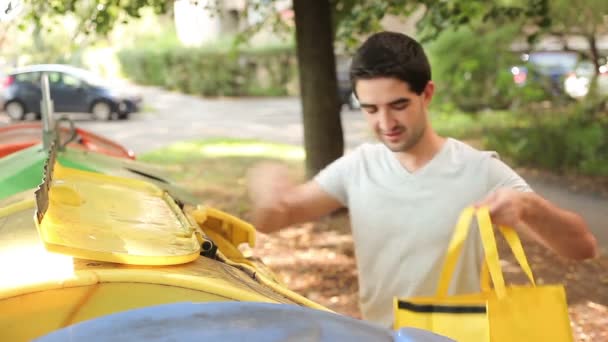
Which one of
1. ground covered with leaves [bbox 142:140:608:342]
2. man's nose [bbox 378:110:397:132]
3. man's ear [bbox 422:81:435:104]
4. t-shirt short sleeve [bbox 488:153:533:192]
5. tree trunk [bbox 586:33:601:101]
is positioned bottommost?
ground covered with leaves [bbox 142:140:608:342]

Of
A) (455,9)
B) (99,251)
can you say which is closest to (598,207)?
(455,9)

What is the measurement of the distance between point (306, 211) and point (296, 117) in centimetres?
1968

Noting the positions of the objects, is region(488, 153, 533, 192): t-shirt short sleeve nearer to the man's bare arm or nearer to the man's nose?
the man's nose

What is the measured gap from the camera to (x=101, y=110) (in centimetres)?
2286

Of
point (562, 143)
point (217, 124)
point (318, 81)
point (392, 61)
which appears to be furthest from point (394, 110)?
point (217, 124)

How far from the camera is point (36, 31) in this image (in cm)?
810

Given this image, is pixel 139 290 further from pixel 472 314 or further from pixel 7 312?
pixel 472 314

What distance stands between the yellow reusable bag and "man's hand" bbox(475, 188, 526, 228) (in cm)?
5

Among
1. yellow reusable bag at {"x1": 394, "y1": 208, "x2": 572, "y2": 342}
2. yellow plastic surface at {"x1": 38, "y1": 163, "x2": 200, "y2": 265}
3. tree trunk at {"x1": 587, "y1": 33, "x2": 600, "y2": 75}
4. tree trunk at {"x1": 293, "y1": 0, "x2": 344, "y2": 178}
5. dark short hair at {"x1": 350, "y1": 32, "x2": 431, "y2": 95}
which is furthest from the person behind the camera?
tree trunk at {"x1": 587, "y1": 33, "x2": 600, "y2": 75}

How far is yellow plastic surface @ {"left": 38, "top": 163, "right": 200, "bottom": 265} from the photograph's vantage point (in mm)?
1625

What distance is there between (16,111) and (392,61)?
71.5ft

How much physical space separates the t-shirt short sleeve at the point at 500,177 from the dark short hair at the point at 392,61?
12.3 inches

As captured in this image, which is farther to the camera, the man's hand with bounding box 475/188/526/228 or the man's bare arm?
the man's bare arm

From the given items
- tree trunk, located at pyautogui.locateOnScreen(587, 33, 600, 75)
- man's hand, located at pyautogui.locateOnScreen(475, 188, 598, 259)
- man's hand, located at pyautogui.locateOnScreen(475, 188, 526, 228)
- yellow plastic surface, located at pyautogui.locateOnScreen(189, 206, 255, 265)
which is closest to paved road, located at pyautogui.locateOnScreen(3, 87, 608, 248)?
tree trunk, located at pyautogui.locateOnScreen(587, 33, 600, 75)
